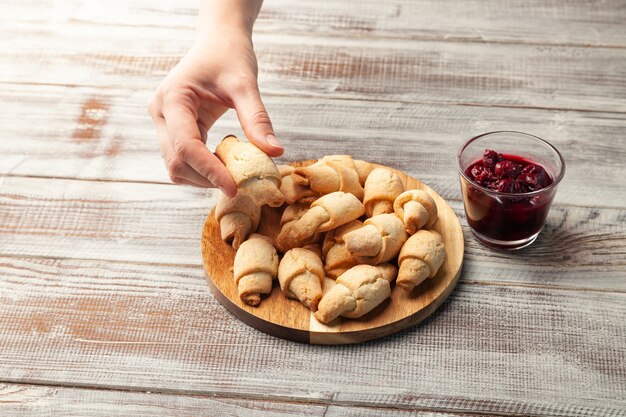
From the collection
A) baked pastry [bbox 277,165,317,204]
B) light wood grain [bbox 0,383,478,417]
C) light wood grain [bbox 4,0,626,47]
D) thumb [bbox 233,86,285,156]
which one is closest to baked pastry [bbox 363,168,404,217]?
baked pastry [bbox 277,165,317,204]

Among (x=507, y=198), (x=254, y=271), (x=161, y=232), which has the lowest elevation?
(x=161, y=232)

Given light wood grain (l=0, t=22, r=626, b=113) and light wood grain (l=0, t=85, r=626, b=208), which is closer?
light wood grain (l=0, t=85, r=626, b=208)

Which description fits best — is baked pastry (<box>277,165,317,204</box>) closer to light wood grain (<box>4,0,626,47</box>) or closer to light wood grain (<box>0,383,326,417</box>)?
light wood grain (<box>0,383,326,417</box>)

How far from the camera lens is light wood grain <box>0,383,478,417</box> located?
1290 millimetres

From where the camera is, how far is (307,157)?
5.95 feet

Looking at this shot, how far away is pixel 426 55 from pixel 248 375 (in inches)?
45.0

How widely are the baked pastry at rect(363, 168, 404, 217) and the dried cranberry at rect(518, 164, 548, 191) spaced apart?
245mm

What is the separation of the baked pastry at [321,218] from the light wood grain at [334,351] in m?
0.19

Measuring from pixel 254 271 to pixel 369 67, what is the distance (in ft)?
2.90

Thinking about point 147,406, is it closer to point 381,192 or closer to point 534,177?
point 381,192

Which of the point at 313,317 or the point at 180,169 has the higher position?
the point at 180,169

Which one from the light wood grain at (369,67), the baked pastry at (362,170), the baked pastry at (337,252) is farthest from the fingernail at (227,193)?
the light wood grain at (369,67)

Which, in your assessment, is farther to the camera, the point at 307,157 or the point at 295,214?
the point at 307,157

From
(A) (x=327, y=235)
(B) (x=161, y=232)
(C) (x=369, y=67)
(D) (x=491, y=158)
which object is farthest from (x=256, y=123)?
(C) (x=369, y=67)
